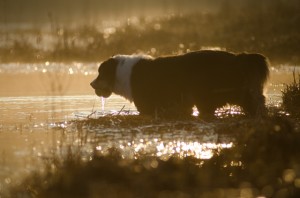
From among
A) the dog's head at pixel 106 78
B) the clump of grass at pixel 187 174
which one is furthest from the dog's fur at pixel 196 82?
the clump of grass at pixel 187 174

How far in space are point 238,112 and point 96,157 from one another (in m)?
6.03

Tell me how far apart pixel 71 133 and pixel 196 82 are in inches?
102

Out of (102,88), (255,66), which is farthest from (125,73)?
(255,66)

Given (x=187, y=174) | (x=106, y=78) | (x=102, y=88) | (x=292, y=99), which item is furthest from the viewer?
(x=102, y=88)

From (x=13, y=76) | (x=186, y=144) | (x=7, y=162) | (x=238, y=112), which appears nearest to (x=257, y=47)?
(x=13, y=76)

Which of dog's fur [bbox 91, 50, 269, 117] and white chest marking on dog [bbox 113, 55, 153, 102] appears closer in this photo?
dog's fur [bbox 91, 50, 269, 117]

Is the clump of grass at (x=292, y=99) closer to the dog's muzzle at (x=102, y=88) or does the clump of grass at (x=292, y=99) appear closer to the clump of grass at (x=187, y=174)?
the dog's muzzle at (x=102, y=88)

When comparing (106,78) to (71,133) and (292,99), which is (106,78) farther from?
(292,99)

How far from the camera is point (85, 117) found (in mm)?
14648

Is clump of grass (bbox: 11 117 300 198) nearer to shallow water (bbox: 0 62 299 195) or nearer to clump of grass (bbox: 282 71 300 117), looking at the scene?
shallow water (bbox: 0 62 299 195)

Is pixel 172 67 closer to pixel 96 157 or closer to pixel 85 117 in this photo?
pixel 85 117

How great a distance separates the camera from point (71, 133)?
1248 cm

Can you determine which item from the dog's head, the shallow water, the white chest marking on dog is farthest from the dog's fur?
the shallow water

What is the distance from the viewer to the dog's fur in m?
13.7
